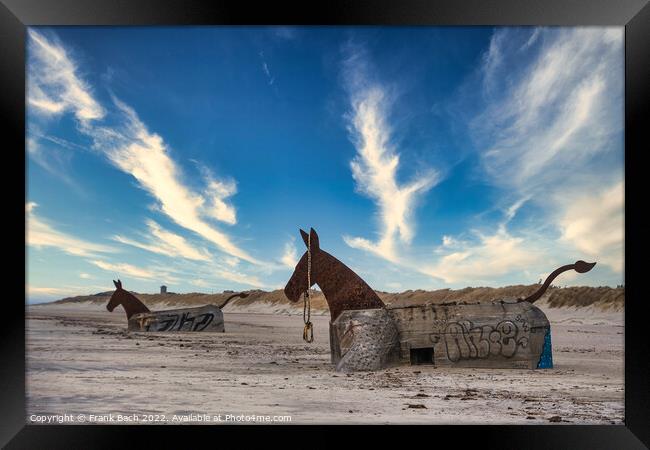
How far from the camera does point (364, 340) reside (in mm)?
9516

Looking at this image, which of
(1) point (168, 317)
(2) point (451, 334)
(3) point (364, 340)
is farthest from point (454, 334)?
(1) point (168, 317)

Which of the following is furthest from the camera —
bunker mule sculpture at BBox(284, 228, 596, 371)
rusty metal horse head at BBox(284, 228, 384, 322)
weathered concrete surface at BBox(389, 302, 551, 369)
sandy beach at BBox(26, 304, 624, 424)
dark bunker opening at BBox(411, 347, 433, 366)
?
rusty metal horse head at BBox(284, 228, 384, 322)

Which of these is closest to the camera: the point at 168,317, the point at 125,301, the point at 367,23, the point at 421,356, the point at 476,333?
the point at 367,23

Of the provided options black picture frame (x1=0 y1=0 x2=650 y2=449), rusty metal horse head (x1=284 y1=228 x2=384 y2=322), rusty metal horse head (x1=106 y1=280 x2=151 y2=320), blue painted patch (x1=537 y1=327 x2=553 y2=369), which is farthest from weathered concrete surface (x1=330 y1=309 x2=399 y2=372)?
rusty metal horse head (x1=106 y1=280 x2=151 y2=320)

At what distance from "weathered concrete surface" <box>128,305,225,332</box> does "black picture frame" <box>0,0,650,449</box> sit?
1451cm

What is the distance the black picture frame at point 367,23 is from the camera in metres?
5.73

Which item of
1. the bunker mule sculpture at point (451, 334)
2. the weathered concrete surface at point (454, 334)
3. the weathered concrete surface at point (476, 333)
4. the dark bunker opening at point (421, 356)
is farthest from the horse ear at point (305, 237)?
the dark bunker opening at point (421, 356)

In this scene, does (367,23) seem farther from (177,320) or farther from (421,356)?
(177,320)

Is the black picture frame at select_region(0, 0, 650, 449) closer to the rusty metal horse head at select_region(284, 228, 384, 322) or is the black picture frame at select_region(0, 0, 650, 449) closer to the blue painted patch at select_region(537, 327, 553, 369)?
the blue painted patch at select_region(537, 327, 553, 369)

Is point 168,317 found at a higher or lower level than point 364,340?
lower

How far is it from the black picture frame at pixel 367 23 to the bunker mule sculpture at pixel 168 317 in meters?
13.7

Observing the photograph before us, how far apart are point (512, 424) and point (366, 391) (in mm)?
2352

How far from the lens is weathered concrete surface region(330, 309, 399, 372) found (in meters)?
9.44

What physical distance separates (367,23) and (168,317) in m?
17.3
